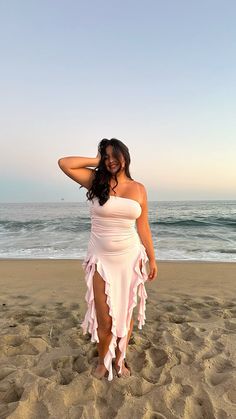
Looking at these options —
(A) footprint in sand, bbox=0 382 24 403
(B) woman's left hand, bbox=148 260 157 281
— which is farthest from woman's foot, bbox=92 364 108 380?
(B) woman's left hand, bbox=148 260 157 281

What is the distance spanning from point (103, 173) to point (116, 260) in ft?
2.67

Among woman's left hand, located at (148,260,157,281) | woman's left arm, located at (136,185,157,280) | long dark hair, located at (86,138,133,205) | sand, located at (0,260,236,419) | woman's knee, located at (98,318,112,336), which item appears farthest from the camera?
woman's left hand, located at (148,260,157,281)

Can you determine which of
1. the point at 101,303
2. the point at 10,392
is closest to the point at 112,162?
the point at 101,303

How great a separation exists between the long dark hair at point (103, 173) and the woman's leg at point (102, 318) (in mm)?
721

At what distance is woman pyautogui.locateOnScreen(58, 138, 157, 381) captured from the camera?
9.58 feet

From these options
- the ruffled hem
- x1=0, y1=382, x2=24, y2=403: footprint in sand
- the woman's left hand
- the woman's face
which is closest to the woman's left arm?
the woman's left hand

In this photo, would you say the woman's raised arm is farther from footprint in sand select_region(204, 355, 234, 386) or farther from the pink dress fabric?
footprint in sand select_region(204, 355, 234, 386)

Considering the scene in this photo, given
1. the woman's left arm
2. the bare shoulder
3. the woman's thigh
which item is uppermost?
the bare shoulder

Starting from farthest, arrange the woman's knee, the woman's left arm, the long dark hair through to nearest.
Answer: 1. the woman's left arm
2. the woman's knee
3. the long dark hair

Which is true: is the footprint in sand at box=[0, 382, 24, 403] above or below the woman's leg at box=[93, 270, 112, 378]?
below

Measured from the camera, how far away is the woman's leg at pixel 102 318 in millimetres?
2979

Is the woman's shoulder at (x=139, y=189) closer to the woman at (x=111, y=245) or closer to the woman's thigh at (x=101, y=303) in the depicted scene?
the woman at (x=111, y=245)

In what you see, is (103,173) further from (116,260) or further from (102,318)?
(102,318)

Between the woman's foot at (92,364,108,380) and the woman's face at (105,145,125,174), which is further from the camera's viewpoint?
the woman's foot at (92,364,108,380)
